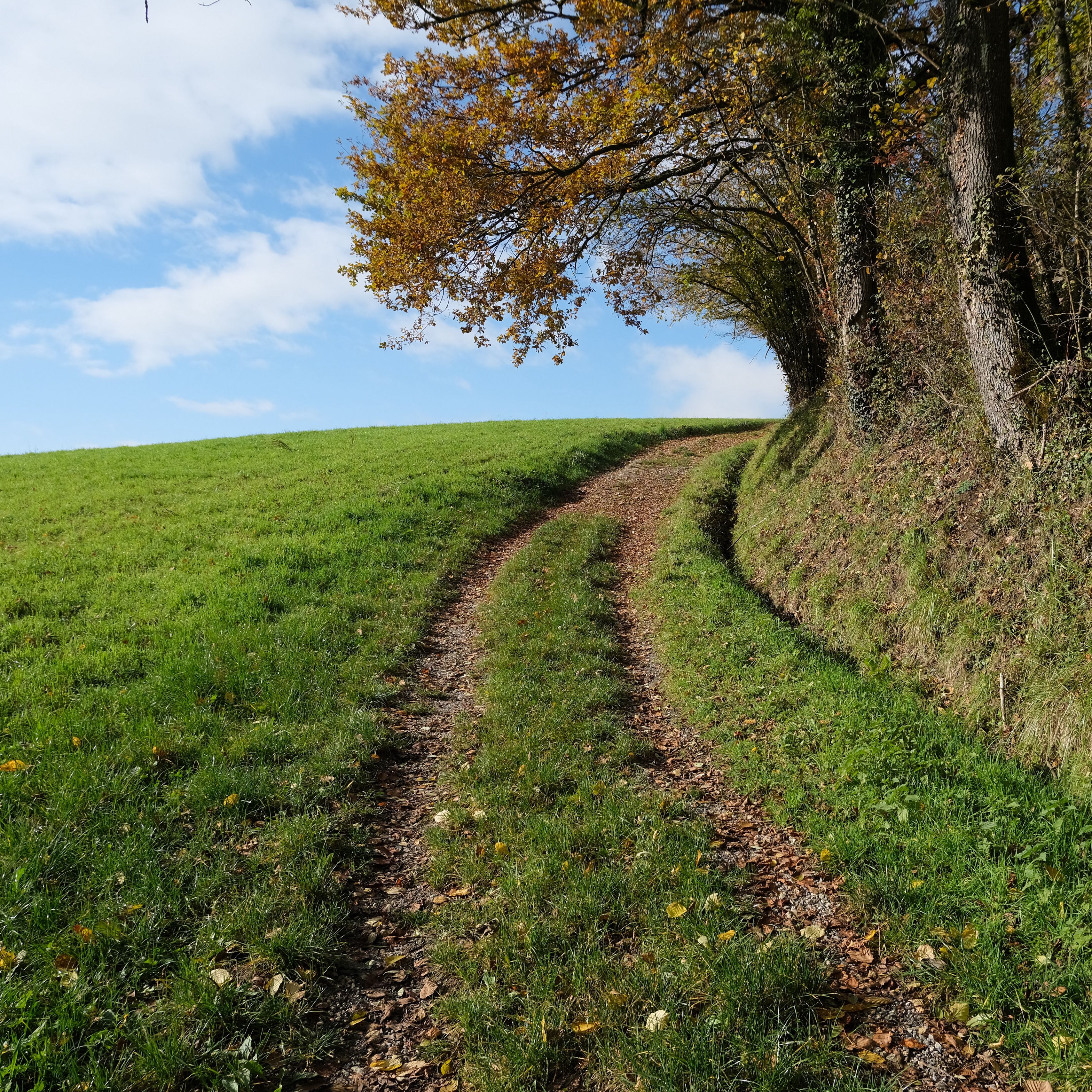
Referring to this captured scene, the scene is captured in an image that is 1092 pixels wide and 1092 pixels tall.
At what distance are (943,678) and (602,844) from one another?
4.29 m

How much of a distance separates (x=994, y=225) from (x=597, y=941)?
9.12 meters

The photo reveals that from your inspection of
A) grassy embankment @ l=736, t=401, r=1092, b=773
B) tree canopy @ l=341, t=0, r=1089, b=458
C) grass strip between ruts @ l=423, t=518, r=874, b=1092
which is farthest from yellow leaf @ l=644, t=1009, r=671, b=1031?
tree canopy @ l=341, t=0, r=1089, b=458

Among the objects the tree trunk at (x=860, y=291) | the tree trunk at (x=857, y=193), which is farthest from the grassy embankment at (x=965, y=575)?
the tree trunk at (x=857, y=193)

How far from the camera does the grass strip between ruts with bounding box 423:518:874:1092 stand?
11.2 feet

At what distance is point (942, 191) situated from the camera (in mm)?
9070

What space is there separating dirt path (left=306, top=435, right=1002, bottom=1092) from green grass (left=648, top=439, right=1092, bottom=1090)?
0.73 ft

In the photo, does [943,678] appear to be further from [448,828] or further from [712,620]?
[448,828]

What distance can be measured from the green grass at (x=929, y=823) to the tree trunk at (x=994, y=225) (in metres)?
3.89

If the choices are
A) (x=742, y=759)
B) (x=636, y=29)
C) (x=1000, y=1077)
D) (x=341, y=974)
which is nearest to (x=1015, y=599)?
(x=742, y=759)

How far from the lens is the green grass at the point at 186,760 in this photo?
3682 mm

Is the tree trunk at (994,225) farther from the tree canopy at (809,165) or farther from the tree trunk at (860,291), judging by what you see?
the tree trunk at (860,291)

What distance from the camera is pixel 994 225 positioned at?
7.83 meters

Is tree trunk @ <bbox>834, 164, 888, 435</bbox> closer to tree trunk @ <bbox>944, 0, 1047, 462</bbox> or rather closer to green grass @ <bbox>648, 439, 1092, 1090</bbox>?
tree trunk @ <bbox>944, 0, 1047, 462</bbox>

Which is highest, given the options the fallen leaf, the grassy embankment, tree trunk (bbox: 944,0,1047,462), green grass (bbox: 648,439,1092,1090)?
tree trunk (bbox: 944,0,1047,462)
